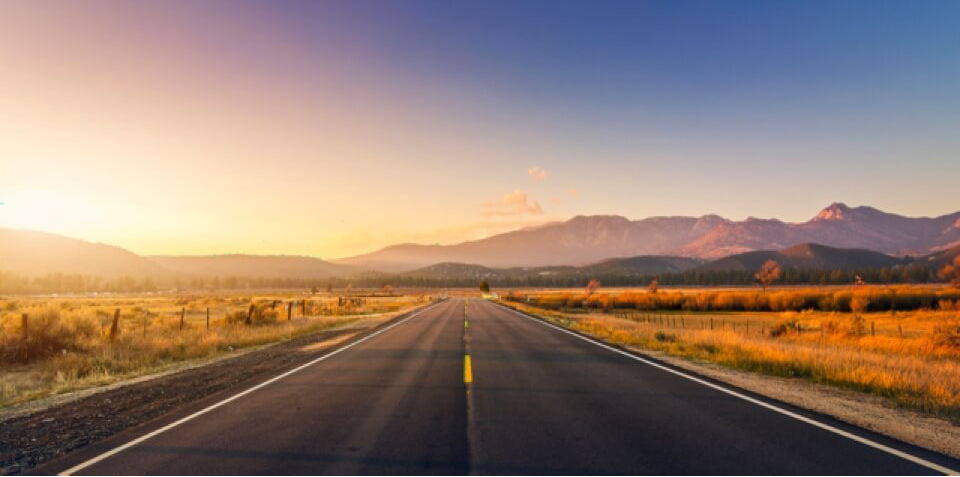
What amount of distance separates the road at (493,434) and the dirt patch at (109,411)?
651mm

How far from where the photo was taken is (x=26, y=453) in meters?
6.11

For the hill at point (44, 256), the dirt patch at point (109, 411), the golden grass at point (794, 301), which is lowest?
the golden grass at point (794, 301)

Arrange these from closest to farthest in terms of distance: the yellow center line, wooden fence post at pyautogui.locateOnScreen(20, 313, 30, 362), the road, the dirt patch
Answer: the road, the dirt patch, the yellow center line, wooden fence post at pyautogui.locateOnScreen(20, 313, 30, 362)

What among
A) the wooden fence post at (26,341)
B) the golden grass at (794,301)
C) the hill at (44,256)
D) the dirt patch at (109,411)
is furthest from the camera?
the hill at (44,256)

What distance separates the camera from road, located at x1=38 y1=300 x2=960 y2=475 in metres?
5.01

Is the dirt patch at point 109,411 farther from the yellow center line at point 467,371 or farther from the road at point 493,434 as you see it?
the yellow center line at point 467,371

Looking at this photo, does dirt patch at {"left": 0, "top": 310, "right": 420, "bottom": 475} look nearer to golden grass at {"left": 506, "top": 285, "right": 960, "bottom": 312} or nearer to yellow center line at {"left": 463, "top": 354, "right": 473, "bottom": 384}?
yellow center line at {"left": 463, "top": 354, "right": 473, "bottom": 384}

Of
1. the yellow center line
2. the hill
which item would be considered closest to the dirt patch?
the yellow center line

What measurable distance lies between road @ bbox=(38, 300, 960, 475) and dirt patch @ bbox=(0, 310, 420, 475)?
0.65m

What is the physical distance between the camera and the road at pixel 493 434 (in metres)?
5.01

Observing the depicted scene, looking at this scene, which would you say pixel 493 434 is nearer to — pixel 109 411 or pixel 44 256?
pixel 109 411

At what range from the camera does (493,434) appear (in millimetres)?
6105

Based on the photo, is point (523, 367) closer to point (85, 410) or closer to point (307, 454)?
point (307, 454)

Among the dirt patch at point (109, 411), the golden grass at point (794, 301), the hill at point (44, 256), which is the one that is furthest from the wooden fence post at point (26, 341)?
the hill at point (44, 256)
